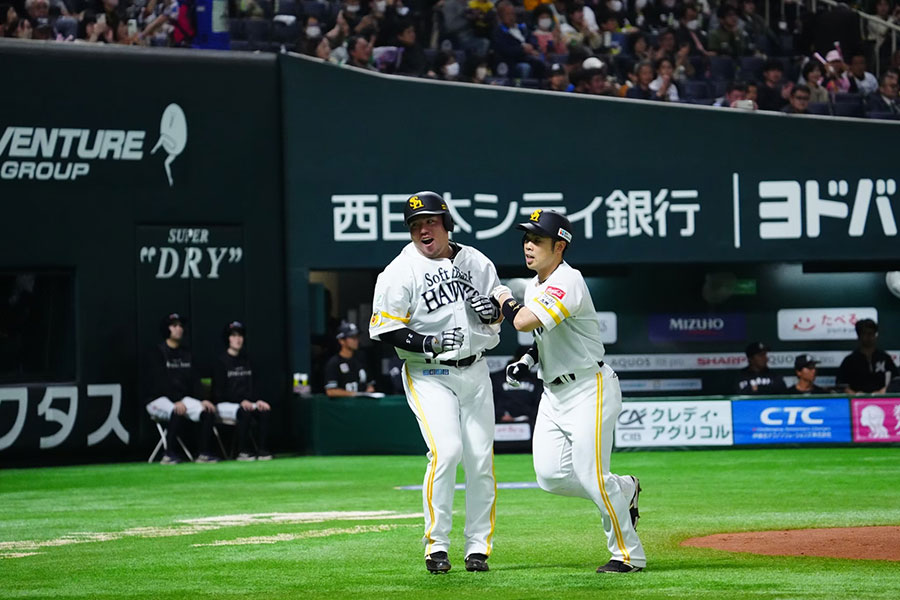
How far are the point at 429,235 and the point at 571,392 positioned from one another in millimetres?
1100

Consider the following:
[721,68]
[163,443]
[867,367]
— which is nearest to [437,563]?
[163,443]

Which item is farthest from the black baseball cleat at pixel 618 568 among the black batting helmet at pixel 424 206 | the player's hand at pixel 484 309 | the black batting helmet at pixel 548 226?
the black batting helmet at pixel 424 206

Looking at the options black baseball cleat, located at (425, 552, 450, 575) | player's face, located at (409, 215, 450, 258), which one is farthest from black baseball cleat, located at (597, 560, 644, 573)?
player's face, located at (409, 215, 450, 258)

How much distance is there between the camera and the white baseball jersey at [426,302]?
6.94 meters

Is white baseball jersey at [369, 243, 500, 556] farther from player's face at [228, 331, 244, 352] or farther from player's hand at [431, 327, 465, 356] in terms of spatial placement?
player's face at [228, 331, 244, 352]

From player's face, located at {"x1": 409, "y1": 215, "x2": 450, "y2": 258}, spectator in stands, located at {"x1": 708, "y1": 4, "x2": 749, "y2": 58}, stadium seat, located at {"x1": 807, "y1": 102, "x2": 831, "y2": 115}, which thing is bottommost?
player's face, located at {"x1": 409, "y1": 215, "x2": 450, "y2": 258}

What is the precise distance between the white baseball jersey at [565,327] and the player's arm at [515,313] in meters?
0.05

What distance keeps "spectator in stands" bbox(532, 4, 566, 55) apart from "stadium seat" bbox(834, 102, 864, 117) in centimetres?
370

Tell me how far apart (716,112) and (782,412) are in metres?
4.11

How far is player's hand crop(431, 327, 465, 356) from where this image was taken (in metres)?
6.78

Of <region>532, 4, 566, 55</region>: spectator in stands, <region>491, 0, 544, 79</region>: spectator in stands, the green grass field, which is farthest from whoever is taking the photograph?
<region>532, 4, 566, 55</region>: spectator in stands

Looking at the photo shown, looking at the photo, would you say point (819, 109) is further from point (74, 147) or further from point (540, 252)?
point (540, 252)

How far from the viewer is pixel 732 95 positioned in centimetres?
1767

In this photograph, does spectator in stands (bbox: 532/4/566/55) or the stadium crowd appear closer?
the stadium crowd
